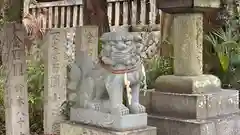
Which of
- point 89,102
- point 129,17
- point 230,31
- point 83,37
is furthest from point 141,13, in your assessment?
point 89,102

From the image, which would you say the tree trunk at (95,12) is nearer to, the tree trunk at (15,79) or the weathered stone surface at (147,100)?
the tree trunk at (15,79)

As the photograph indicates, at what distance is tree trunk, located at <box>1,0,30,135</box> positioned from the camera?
393 centimetres

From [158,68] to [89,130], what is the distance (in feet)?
7.52

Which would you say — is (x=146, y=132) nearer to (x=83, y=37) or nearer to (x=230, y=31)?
(x=83, y=37)

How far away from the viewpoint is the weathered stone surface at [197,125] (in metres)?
3.37

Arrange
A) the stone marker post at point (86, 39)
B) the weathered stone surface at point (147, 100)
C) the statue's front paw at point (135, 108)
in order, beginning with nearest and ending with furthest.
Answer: the statue's front paw at point (135, 108), the weathered stone surface at point (147, 100), the stone marker post at point (86, 39)

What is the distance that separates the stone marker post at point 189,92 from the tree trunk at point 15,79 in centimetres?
123

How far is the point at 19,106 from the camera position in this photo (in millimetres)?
3973

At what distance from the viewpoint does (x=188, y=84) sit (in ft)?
11.8

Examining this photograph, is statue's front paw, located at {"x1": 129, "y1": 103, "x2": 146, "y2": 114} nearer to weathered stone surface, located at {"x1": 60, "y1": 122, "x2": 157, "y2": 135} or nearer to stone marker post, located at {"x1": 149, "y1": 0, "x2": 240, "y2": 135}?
weathered stone surface, located at {"x1": 60, "y1": 122, "x2": 157, "y2": 135}

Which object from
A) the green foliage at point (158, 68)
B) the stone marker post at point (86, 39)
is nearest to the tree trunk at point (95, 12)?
the stone marker post at point (86, 39)

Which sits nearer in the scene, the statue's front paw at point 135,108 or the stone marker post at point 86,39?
the statue's front paw at point 135,108

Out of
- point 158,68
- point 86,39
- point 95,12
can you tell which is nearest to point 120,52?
point 86,39

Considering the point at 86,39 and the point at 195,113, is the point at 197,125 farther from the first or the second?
the point at 86,39
